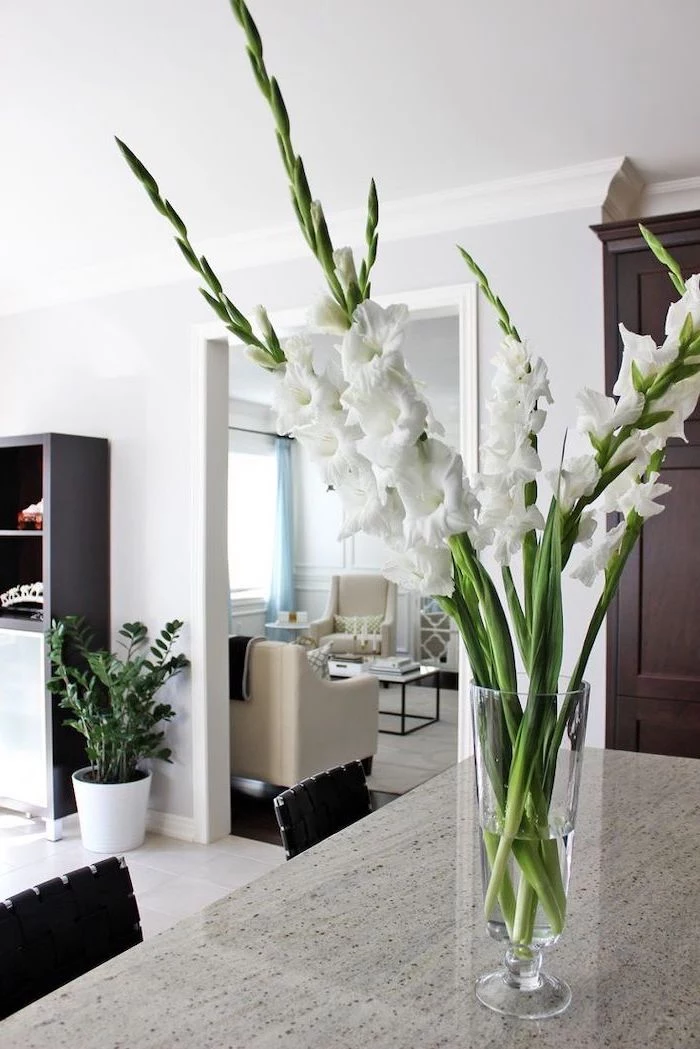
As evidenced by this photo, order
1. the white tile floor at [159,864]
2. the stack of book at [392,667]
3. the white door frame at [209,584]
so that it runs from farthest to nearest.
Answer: the stack of book at [392,667], the white door frame at [209,584], the white tile floor at [159,864]

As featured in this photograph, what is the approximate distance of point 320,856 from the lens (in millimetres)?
1379

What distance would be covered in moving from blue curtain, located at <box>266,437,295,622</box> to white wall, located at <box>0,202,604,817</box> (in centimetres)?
452

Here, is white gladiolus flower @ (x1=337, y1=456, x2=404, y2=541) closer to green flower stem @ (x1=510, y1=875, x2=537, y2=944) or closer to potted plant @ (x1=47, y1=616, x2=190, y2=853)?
green flower stem @ (x1=510, y1=875, x2=537, y2=944)

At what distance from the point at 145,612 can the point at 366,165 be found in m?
2.34

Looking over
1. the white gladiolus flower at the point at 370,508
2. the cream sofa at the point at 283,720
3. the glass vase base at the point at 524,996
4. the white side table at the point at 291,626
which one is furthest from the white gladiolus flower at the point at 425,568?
the white side table at the point at 291,626

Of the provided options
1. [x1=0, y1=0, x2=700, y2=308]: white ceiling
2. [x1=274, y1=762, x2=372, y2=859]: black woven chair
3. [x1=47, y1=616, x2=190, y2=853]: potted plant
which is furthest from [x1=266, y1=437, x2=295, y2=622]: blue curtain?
[x1=274, y1=762, x2=372, y2=859]: black woven chair

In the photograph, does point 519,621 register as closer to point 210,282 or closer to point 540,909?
point 540,909

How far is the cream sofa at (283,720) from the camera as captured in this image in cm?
457

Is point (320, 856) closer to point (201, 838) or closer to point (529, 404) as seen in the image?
point (529, 404)

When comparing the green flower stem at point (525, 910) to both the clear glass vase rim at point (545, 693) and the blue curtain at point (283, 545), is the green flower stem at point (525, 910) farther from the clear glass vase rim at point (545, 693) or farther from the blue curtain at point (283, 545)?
the blue curtain at point (283, 545)

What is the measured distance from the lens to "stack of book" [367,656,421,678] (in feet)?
21.5

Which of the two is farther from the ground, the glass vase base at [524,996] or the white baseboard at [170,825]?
the glass vase base at [524,996]

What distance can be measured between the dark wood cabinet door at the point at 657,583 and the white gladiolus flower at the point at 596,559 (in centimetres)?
204

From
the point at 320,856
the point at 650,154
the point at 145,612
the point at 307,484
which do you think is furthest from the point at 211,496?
the point at 307,484
